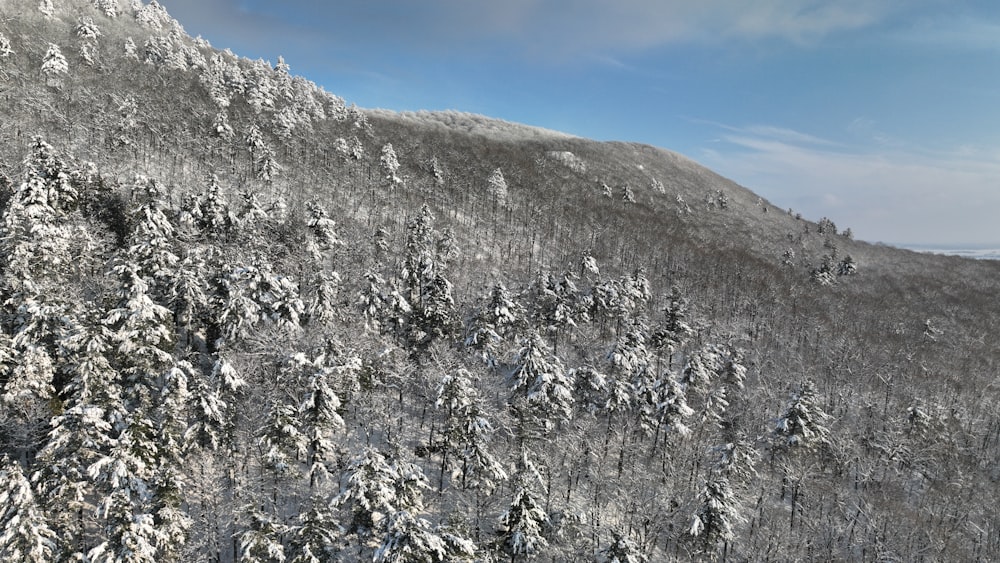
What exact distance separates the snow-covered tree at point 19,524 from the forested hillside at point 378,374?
0.13 meters

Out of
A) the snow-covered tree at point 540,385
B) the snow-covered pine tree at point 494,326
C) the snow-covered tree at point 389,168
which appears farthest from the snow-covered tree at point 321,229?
the snow-covered tree at point 389,168

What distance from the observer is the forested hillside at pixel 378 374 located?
84.5 ft

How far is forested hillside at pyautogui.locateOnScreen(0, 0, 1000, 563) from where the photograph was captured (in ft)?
84.5

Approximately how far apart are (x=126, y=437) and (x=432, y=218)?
2459 inches

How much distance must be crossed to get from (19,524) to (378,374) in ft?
75.7

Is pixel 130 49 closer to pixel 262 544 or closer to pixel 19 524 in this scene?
pixel 19 524

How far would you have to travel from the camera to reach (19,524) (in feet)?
66.1

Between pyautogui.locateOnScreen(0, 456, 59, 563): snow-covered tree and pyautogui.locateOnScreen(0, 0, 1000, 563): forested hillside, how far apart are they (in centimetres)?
13

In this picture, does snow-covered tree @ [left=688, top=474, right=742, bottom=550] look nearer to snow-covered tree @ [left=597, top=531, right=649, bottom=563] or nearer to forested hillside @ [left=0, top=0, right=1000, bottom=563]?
forested hillside @ [left=0, top=0, right=1000, bottom=563]

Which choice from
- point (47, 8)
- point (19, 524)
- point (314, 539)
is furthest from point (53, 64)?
point (314, 539)

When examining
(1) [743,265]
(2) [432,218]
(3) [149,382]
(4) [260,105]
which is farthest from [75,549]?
(1) [743,265]

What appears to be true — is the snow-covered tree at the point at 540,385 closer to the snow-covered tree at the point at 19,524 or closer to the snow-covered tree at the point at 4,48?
the snow-covered tree at the point at 19,524

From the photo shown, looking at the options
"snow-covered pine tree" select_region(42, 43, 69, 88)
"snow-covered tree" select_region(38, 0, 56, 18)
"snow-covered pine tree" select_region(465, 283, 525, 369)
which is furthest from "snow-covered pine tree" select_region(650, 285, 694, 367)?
"snow-covered tree" select_region(38, 0, 56, 18)

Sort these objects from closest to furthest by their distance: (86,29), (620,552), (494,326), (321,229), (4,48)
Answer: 1. (620,552)
2. (494,326)
3. (321,229)
4. (4,48)
5. (86,29)
